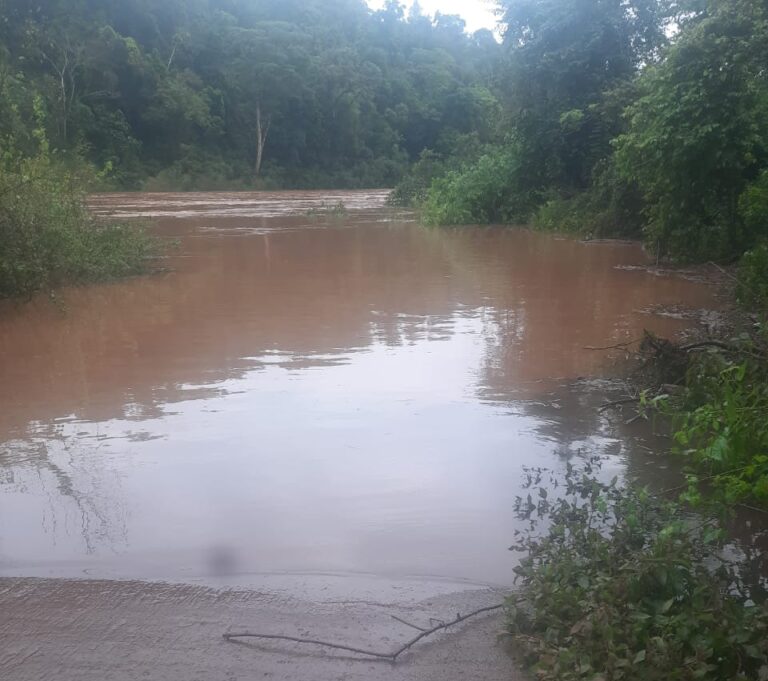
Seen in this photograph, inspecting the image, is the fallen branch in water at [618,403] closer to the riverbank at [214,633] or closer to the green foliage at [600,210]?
the riverbank at [214,633]

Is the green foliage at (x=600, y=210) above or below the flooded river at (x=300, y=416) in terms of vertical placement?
above

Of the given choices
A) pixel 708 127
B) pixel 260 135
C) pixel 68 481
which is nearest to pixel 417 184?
pixel 708 127

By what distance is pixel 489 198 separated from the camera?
84.9ft

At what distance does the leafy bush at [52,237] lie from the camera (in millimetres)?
10977

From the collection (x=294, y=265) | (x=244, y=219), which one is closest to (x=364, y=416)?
(x=294, y=265)

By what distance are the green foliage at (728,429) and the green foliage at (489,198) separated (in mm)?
19353

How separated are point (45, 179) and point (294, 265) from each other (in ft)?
15.7

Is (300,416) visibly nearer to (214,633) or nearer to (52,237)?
(214,633)

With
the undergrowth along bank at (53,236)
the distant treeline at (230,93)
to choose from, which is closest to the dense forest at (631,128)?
the undergrowth along bank at (53,236)

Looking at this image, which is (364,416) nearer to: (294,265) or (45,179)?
(45,179)

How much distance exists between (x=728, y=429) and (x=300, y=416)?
11.4ft

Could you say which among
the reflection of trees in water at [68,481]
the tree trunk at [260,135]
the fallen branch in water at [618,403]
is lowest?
the reflection of trees in water at [68,481]

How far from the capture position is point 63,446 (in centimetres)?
639

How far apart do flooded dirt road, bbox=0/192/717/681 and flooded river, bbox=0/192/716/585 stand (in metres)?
0.02
